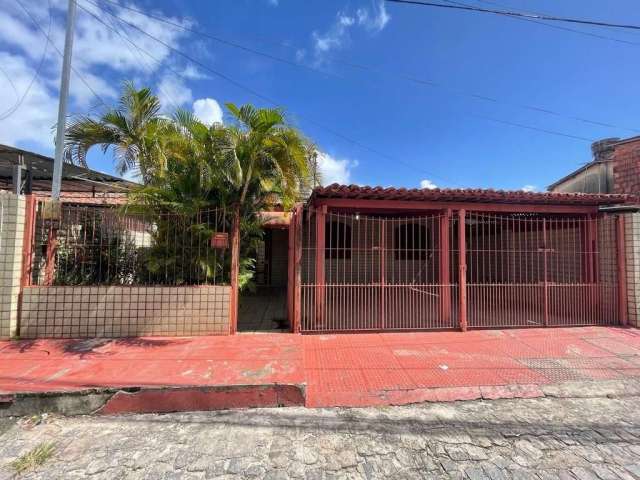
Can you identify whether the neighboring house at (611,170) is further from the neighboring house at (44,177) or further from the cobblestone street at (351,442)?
the neighboring house at (44,177)

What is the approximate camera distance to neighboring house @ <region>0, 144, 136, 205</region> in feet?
19.7

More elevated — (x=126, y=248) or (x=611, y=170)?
(x=611, y=170)

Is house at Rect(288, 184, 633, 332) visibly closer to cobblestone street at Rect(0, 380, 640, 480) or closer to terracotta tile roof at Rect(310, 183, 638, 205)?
terracotta tile roof at Rect(310, 183, 638, 205)

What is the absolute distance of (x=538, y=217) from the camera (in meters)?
8.58

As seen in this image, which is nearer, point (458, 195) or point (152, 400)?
point (152, 400)

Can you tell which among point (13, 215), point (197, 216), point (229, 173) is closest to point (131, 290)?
point (197, 216)

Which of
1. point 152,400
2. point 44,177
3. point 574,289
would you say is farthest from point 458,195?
point 44,177

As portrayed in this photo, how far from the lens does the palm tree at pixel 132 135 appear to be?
5.45 m

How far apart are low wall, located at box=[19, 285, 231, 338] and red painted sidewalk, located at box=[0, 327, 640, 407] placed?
22 cm

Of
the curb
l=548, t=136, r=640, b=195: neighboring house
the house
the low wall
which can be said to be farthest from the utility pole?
l=548, t=136, r=640, b=195: neighboring house

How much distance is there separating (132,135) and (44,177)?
4.63 meters

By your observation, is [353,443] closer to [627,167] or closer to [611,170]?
[627,167]

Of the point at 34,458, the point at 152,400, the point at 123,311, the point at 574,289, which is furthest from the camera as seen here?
the point at 574,289

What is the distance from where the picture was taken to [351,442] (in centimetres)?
287
